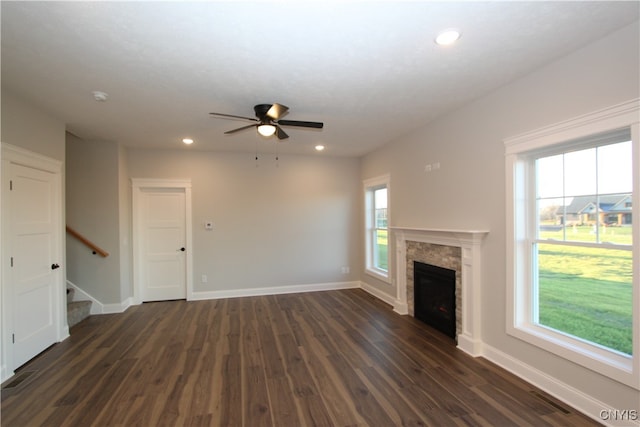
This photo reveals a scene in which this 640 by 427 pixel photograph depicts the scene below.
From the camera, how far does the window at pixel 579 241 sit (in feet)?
7.05

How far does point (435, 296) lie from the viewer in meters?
4.05

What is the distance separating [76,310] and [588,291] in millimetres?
6172

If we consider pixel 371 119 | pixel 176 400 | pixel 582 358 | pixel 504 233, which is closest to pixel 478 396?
pixel 582 358

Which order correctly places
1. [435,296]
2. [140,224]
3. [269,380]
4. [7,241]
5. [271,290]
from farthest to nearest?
[271,290], [140,224], [435,296], [7,241], [269,380]

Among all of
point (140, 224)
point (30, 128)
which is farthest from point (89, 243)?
point (30, 128)

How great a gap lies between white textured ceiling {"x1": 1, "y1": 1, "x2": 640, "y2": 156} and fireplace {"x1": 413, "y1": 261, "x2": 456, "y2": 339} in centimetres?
211

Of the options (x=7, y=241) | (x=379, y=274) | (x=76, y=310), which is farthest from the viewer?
(x=379, y=274)

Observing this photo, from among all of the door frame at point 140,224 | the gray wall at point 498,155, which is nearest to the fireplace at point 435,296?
the gray wall at point 498,155

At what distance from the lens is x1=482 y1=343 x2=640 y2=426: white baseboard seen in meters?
2.19

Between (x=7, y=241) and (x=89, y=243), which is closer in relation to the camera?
(x=7, y=241)

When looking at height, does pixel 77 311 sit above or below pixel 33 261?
below

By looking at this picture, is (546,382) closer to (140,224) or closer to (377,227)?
(377,227)

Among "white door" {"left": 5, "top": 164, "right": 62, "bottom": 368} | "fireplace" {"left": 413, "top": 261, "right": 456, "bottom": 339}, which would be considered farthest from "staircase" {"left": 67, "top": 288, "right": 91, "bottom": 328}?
"fireplace" {"left": 413, "top": 261, "right": 456, "bottom": 339}

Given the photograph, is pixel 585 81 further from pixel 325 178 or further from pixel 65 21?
pixel 325 178
